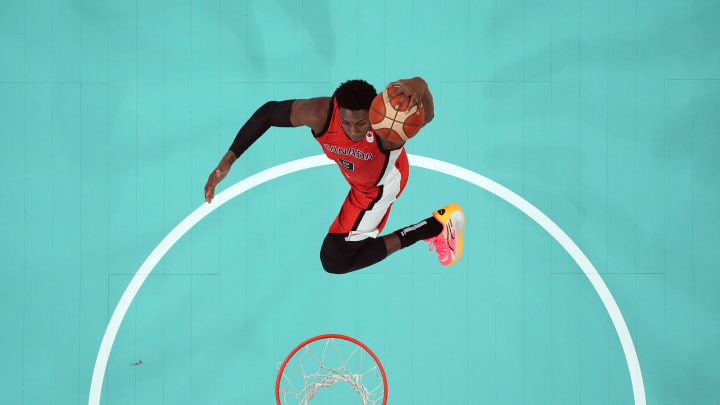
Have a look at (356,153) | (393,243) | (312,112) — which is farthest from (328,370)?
(312,112)

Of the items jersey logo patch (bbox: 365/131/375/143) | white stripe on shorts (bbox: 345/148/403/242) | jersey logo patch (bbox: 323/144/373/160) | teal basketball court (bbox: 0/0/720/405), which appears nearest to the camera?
jersey logo patch (bbox: 365/131/375/143)

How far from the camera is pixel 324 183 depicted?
483 cm

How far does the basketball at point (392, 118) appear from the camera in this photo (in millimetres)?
2775

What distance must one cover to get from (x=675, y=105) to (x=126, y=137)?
237 inches

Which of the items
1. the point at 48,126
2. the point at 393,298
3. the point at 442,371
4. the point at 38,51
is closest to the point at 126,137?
the point at 48,126

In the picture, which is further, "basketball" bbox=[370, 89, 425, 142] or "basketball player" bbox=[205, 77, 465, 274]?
"basketball player" bbox=[205, 77, 465, 274]

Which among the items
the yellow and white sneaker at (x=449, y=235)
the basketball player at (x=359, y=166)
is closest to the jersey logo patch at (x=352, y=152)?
the basketball player at (x=359, y=166)

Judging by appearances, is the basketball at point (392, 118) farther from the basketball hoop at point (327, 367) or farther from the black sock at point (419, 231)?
the basketball hoop at point (327, 367)

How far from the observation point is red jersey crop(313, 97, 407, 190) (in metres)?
3.39

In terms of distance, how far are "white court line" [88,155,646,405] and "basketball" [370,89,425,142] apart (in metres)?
1.94

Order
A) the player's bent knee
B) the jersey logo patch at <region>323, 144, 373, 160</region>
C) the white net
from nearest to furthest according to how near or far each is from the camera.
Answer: the jersey logo patch at <region>323, 144, 373, 160</region> < the player's bent knee < the white net

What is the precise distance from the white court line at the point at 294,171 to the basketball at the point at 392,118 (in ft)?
6.36

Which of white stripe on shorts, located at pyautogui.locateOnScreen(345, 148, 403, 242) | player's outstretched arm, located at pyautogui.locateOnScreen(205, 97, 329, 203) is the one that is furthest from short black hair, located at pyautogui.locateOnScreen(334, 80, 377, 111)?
white stripe on shorts, located at pyautogui.locateOnScreen(345, 148, 403, 242)

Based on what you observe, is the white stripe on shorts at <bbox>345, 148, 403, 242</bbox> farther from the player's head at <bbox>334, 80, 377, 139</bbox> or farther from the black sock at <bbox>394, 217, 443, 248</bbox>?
the player's head at <bbox>334, 80, 377, 139</bbox>
